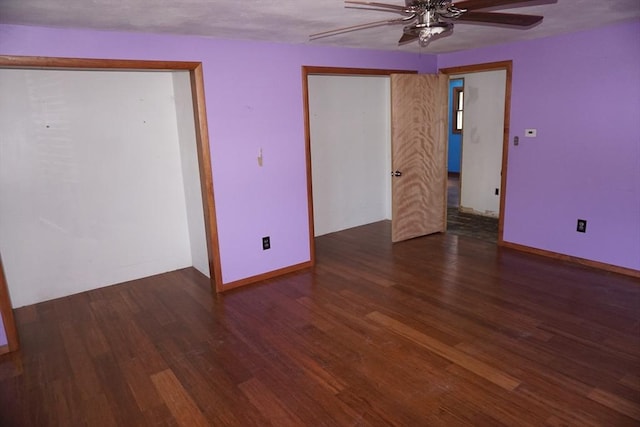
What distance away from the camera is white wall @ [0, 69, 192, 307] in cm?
351

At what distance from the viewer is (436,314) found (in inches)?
128

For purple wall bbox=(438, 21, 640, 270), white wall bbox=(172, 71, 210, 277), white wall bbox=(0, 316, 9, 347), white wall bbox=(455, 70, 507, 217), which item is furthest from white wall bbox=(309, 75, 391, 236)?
white wall bbox=(0, 316, 9, 347)

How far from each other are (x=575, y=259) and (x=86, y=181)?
16.3 feet

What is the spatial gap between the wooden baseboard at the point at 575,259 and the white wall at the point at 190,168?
11.4ft

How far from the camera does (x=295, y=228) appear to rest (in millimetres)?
4301

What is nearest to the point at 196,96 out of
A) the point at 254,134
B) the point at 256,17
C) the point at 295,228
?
the point at 254,134

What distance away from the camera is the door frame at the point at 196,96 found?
112 inches

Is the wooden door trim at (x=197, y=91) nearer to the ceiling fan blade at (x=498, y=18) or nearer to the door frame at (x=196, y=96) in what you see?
the door frame at (x=196, y=96)

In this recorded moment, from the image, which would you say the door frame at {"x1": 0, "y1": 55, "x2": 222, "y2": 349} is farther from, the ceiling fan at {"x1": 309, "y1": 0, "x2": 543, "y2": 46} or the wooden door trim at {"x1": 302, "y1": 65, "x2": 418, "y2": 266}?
the ceiling fan at {"x1": 309, "y1": 0, "x2": 543, "y2": 46}

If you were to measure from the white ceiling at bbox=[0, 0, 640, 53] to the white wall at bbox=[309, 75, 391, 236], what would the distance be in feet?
5.27

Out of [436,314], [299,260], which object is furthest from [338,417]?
[299,260]

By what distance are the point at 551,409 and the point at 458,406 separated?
0.49m

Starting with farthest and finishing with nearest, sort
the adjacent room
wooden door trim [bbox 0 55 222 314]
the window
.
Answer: the window → wooden door trim [bbox 0 55 222 314] → the adjacent room

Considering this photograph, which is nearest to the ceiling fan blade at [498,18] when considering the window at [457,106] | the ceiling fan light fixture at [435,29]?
the ceiling fan light fixture at [435,29]
